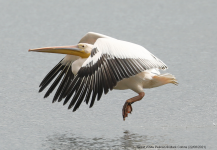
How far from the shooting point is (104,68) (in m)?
6.89

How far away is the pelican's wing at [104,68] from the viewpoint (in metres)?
6.71

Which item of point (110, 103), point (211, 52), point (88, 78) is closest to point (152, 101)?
point (110, 103)

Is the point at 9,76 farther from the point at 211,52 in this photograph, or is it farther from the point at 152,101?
the point at 211,52

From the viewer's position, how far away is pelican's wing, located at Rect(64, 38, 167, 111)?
6707 millimetres

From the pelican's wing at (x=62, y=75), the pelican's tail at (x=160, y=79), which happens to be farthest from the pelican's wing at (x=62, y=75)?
the pelican's tail at (x=160, y=79)

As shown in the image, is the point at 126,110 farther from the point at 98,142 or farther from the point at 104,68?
the point at 98,142

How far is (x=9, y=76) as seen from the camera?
1045cm

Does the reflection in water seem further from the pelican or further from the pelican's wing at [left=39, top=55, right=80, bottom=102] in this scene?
the pelican's wing at [left=39, top=55, right=80, bottom=102]

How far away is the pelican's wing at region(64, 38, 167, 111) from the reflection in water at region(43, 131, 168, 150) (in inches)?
18.1

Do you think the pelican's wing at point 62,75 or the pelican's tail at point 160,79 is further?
the pelican's wing at point 62,75

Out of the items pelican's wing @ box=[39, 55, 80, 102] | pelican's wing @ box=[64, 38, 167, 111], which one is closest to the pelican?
pelican's wing @ box=[64, 38, 167, 111]

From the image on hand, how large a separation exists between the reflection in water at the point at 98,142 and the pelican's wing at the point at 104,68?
0.46 meters

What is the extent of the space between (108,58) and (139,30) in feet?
28.5

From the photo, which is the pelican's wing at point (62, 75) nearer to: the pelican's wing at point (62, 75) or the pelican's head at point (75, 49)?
the pelican's wing at point (62, 75)
